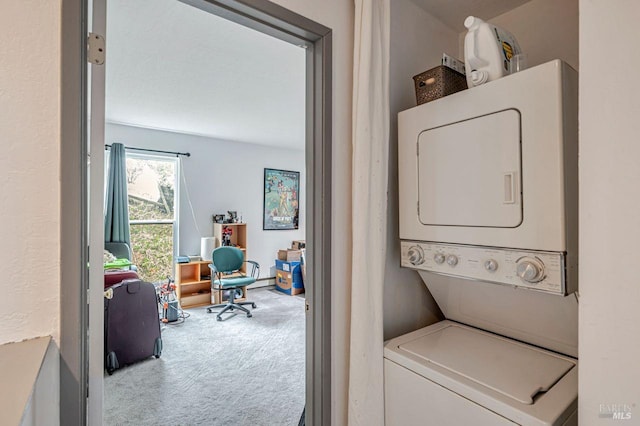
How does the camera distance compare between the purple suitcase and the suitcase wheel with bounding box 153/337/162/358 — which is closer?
the purple suitcase

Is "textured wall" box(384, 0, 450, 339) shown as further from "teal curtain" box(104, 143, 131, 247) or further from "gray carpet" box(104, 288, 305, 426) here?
"teal curtain" box(104, 143, 131, 247)

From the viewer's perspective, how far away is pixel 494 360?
4.01 feet

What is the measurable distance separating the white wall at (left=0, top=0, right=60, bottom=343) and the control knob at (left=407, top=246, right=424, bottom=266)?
1251 mm

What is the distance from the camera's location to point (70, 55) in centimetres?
86

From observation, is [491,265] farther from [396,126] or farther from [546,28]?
[546,28]

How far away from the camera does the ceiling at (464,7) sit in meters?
1.58

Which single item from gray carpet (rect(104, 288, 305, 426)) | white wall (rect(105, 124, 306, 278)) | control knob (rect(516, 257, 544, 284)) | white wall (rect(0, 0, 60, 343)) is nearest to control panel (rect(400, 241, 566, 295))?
control knob (rect(516, 257, 544, 284))

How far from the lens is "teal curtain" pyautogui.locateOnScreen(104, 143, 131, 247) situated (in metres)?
4.07

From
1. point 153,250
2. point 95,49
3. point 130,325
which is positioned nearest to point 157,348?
point 130,325

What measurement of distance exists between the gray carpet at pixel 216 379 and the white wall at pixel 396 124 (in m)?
1.13

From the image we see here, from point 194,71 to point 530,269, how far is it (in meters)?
2.61
